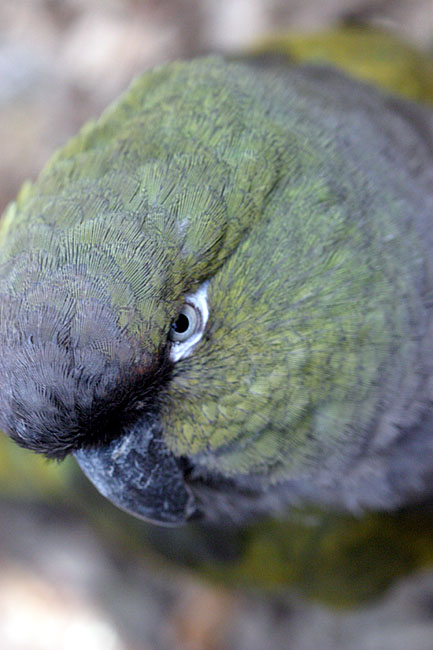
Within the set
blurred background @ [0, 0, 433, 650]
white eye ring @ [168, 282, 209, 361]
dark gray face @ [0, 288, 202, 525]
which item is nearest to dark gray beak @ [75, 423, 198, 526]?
dark gray face @ [0, 288, 202, 525]

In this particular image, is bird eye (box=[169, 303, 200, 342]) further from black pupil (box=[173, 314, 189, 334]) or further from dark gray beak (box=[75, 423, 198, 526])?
dark gray beak (box=[75, 423, 198, 526])

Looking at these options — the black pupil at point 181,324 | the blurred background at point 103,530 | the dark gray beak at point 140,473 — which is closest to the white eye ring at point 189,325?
the black pupil at point 181,324

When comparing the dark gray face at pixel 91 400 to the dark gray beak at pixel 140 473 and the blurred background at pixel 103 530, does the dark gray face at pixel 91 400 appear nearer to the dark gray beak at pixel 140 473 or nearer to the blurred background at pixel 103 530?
the dark gray beak at pixel 140 473

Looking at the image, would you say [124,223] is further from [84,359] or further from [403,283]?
[403,283]

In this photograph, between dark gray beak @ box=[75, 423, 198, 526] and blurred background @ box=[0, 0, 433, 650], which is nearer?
dark gray beak @ box=[75, 423, 198, 526]

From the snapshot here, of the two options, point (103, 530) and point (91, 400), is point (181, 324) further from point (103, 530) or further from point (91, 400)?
point (103, 530)
